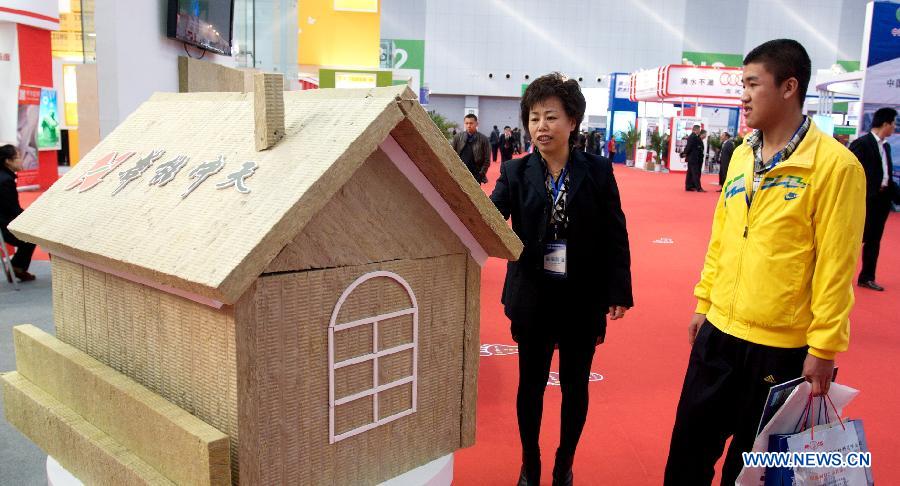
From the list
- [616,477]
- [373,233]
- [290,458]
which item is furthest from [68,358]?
[616,477]

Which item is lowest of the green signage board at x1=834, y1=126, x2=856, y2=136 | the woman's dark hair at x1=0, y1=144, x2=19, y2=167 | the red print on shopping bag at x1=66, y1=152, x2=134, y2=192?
the woman's dark hair at x1=0, y1=144, x2=19, y2=167

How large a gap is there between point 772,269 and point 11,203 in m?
5.92

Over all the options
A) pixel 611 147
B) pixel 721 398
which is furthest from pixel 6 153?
pixel 611 147

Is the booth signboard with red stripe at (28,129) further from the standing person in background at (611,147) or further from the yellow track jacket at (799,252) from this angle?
the standing person in background at (611,147)

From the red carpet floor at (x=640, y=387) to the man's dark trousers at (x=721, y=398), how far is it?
726mm

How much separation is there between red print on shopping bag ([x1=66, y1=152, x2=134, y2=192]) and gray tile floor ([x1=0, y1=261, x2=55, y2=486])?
167 cm

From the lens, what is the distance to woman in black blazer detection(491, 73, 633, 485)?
86.7 inches

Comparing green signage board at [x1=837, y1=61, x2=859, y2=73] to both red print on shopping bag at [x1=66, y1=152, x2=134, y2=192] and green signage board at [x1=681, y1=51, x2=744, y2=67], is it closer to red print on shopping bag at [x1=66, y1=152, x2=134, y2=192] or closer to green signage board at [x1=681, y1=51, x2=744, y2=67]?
green signage board at [x1=681, y1=51, x2=744, y2=67]

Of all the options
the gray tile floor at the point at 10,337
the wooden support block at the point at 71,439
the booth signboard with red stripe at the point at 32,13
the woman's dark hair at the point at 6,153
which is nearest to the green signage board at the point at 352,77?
the booth signboard with red stripe at the point at 32,13

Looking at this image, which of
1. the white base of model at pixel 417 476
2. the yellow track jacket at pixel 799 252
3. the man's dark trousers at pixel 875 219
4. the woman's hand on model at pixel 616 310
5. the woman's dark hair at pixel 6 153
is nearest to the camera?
the white base of model at pixel 417 476

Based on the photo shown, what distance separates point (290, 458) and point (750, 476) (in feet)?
4.04

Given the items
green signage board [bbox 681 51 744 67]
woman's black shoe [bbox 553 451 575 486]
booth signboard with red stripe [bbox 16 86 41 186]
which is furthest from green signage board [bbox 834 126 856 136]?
woman's black shoe [bbox 553 451 575 486]

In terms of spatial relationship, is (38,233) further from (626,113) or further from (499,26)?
(499,26)

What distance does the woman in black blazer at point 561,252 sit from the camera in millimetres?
2201
